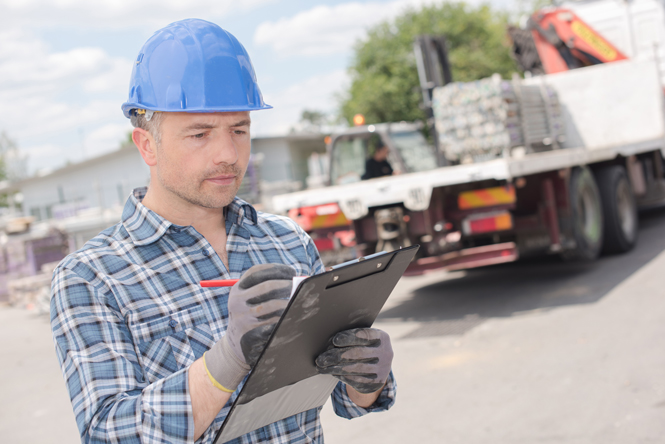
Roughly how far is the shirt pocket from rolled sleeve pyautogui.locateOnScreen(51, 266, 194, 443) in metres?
0.03

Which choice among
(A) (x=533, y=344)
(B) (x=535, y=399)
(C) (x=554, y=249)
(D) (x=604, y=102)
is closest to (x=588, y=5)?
(D) (x=604, y=102)

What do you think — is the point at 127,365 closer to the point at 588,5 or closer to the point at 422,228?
the point at 422,228

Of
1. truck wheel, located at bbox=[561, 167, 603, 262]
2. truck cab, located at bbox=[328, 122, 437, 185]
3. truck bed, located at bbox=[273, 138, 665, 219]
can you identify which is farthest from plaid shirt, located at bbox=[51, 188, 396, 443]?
truck cab, located at bbox=[328, 122, 437, 185]

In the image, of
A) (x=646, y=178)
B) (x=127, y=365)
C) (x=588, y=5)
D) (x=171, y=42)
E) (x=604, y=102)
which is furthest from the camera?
(x=588, y=5)

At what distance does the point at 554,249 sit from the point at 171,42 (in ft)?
22.1

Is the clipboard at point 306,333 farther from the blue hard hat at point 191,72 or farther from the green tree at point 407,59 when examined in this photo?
the green tree at point 407,59

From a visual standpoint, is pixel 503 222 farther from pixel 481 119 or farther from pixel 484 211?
pixel 481 119

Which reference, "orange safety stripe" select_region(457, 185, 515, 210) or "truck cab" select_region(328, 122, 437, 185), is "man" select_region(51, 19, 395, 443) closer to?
"orange safety stripe" select_region(457, 185, 515, 210)

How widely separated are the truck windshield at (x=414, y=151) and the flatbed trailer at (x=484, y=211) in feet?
4.41

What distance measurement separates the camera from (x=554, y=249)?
7.62 m

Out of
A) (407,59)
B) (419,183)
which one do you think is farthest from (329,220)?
(407,59)

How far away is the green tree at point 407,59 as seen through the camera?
3070cm

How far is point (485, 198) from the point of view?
7.33m

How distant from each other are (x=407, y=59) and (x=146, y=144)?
3072cm
